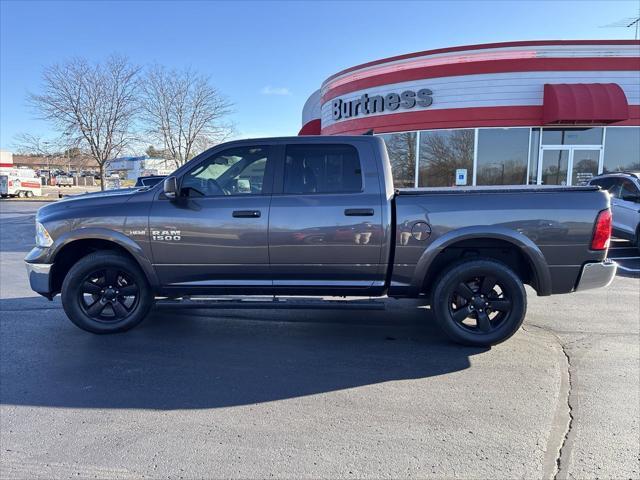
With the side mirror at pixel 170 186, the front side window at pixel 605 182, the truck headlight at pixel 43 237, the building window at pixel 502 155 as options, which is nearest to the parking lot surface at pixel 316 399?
the truck headlight at pixel 43 237

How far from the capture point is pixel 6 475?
246cm

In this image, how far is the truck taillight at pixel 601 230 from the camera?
398 centimetres

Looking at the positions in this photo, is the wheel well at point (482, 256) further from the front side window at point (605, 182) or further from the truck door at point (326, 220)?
the front side window at point (605, 182)

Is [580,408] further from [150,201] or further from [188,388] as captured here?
[150,201]

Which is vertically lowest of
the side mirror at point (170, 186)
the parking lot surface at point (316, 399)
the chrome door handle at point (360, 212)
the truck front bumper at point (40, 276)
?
the parking lot surface at point (316, 399)

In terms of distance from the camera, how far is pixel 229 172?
4441mm

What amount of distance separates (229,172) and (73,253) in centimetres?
194

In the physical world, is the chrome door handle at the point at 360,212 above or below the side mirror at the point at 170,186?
below

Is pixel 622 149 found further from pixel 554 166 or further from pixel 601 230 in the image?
pixel 601 230

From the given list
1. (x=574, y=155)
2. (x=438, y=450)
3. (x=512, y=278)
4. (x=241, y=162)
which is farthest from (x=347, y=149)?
(x=574, y=155)

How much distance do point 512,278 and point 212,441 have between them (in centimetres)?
301

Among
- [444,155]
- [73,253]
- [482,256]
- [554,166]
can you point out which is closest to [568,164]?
[554,166]

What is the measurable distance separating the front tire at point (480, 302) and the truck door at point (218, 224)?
70.6 inches

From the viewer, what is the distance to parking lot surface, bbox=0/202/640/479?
2.57m
